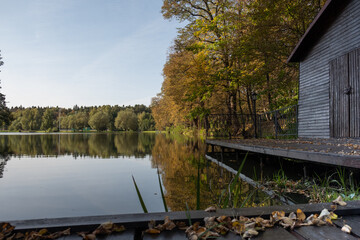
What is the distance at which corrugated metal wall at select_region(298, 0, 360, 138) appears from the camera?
729cm

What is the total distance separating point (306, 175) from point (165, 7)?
13.0 meters

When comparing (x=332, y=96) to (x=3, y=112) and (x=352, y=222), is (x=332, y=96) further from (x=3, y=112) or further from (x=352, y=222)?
(x=3, y=112)

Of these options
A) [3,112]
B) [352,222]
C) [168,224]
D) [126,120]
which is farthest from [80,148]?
[126,120]

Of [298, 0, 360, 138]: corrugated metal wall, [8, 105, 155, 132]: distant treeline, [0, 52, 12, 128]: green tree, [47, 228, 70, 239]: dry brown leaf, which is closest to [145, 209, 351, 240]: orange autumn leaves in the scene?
[47, 228, 70, 239]: dry brown leaf

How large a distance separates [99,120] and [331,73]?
6519cm

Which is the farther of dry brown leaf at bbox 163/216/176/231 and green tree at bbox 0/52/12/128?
green tree at bbox 0/52/12/128

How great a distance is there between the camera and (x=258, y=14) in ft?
34.2

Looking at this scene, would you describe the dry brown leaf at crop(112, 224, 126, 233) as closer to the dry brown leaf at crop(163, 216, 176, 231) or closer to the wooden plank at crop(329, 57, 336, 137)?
the dry brown leaf at crop(163, 216, 176, 231)

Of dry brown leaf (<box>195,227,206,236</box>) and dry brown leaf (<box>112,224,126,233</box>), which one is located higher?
dry brown leaf (<box>112,224,126,233</box>)

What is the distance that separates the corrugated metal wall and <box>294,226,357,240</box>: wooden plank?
7593mm

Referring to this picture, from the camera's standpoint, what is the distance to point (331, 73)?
8.02 meters

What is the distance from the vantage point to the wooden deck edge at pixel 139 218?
4.08 feet

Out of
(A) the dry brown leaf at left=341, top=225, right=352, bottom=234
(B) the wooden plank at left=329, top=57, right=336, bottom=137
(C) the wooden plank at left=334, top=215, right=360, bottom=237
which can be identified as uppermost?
(B) the wooden plank at left=329, top=57, right=336, bottom=137

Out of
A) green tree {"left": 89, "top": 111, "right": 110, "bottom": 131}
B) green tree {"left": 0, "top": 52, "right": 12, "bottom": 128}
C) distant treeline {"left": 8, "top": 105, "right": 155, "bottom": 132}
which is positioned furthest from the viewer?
green tree {"left": 89, "top": 111, "right": 110, "bottom": 131}
